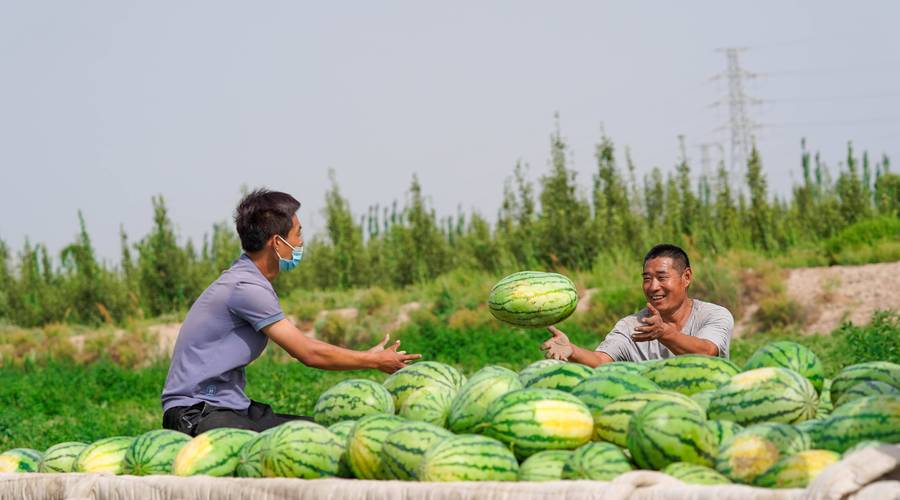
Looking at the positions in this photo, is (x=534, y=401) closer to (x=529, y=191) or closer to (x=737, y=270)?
(x=737, y=270)

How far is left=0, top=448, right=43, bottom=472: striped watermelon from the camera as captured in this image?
441 cm

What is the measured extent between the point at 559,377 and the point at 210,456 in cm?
126

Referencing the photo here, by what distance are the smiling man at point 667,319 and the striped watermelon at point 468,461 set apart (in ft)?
6.98

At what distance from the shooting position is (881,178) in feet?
68.6

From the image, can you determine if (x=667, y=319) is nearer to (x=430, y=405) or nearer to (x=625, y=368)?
(x=625, y=368)

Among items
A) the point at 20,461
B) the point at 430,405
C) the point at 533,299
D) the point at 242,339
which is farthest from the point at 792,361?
the point at 20,461

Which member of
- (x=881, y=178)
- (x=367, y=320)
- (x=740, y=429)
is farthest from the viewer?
(x=881, y=178)

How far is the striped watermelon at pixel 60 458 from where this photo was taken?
423 centimetres

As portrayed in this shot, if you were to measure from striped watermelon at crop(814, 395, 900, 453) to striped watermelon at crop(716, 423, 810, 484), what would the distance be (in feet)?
0.23

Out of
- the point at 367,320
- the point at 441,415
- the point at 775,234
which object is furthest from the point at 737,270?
the point at 441,415

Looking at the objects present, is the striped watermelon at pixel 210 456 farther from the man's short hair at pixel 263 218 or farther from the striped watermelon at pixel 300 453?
the man's short hair at pixel 263 218

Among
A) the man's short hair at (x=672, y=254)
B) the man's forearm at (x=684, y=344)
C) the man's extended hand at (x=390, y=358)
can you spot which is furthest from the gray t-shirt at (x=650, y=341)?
the man's extended hand at (x=390, y=358)

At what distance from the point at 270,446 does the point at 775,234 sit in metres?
16.7

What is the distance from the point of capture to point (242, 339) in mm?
5289
